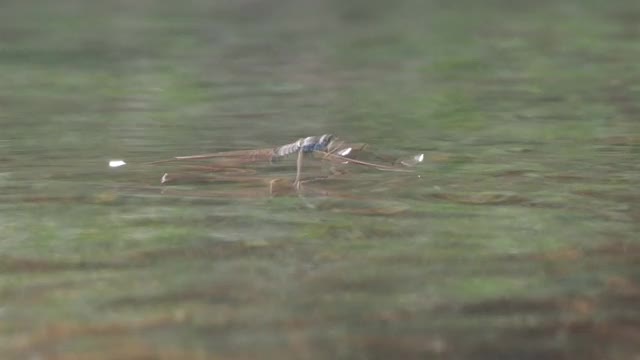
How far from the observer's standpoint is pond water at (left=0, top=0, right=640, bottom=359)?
5.68 ft

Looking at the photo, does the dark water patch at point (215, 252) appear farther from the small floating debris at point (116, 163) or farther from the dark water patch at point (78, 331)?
the small floating debris at point (116, 163)

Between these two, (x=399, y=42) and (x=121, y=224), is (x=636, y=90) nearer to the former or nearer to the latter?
(x=399, y=42)

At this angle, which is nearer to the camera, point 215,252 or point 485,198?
point 215,252

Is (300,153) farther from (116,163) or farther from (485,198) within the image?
(485,198)

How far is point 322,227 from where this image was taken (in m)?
2.28

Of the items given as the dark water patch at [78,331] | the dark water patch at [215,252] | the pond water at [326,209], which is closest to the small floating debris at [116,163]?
the pond water at [326,209]

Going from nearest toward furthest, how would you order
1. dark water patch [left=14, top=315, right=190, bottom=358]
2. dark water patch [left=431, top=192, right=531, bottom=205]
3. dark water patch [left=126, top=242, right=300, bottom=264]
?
dark water patch [left=14, top=315, right=190, bottom=358] < dark water patch [left=126, top=242, right=300, bottom=264] < dark water patch [left=431, top=192, right=531, bottom=205]

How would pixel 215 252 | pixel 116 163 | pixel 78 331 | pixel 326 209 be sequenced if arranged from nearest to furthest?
pixel 78 331, pixel 215 252, pixel 326 209, pixel 116 163

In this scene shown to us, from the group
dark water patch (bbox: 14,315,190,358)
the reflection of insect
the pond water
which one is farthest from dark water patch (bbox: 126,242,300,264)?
the reflection of insect

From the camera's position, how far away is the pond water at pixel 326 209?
173 centimetres

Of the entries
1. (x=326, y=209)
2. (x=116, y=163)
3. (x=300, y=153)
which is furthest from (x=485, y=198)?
(x=116, y=163)

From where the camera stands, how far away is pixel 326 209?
2.42 m

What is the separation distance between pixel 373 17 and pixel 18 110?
2.68m

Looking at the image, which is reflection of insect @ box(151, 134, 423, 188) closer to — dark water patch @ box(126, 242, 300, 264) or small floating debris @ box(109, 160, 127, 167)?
small floating debris @ box(109, 160, 127, 167)
